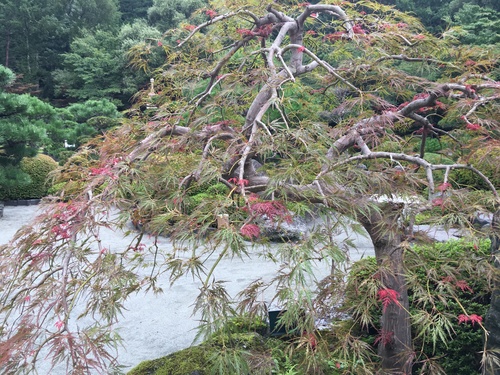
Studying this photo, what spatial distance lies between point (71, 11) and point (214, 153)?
20721mm

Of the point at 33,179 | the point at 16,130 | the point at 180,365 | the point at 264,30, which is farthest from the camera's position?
the point at 33,179

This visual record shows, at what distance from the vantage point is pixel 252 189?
159cm

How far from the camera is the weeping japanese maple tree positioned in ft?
3.76

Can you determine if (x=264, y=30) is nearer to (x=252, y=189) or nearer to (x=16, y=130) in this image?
(x=252, y=189)

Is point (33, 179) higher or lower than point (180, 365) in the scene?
lower

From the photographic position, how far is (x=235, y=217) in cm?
122

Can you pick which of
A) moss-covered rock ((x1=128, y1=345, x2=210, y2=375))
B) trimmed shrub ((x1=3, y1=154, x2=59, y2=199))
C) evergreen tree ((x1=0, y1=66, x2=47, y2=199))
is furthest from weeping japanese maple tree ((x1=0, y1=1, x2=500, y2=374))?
trimmed shrub ((x1=3, y1=154, x2=59, y2=199))

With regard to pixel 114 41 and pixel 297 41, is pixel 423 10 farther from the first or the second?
pixel 297 41

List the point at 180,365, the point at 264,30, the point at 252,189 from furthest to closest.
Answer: the point at 180,365 → the point at 264,30 → the point at 252,189

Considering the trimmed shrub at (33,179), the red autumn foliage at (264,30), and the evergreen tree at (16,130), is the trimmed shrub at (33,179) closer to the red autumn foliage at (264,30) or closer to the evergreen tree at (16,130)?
the evergreen tree at (16,130)

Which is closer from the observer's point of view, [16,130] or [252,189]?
[252,189]

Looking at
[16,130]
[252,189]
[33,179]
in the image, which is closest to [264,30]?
[252,189]

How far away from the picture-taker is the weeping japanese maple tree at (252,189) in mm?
1146

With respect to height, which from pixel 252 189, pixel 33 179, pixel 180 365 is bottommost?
pixel 33 179
